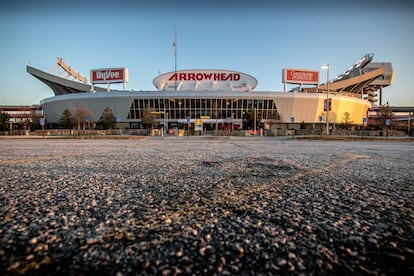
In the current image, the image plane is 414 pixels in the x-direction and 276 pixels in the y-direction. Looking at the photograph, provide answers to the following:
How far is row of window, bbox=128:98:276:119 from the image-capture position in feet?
167

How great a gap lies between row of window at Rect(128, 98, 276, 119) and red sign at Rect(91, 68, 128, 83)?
25.6ft

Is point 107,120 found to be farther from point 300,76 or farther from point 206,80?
point 300,76

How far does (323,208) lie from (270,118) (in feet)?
179

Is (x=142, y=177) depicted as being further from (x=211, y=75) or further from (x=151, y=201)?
(x=211, y=75)

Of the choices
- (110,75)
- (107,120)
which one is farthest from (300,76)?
(107,120)

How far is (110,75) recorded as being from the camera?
51.0 m

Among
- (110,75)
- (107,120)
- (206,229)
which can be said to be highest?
(110,75)

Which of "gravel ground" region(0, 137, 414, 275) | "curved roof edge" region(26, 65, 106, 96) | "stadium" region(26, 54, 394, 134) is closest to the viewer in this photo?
"gravel ground" region(0, 137, 414, 275)

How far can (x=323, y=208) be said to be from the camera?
1.79 metres

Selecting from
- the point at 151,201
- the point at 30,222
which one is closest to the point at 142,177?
the point at 151,201

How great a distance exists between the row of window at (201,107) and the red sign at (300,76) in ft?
26.5

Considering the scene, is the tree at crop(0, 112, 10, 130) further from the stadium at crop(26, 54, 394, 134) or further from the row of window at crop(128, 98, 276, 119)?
the row of window at crop(128, 98, 276, 119)

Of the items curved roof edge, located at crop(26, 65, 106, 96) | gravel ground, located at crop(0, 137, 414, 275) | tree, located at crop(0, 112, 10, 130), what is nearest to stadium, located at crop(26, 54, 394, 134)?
curved roof edge, located at crop(26, 65, 106, 96)

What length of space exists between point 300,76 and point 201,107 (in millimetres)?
29374
